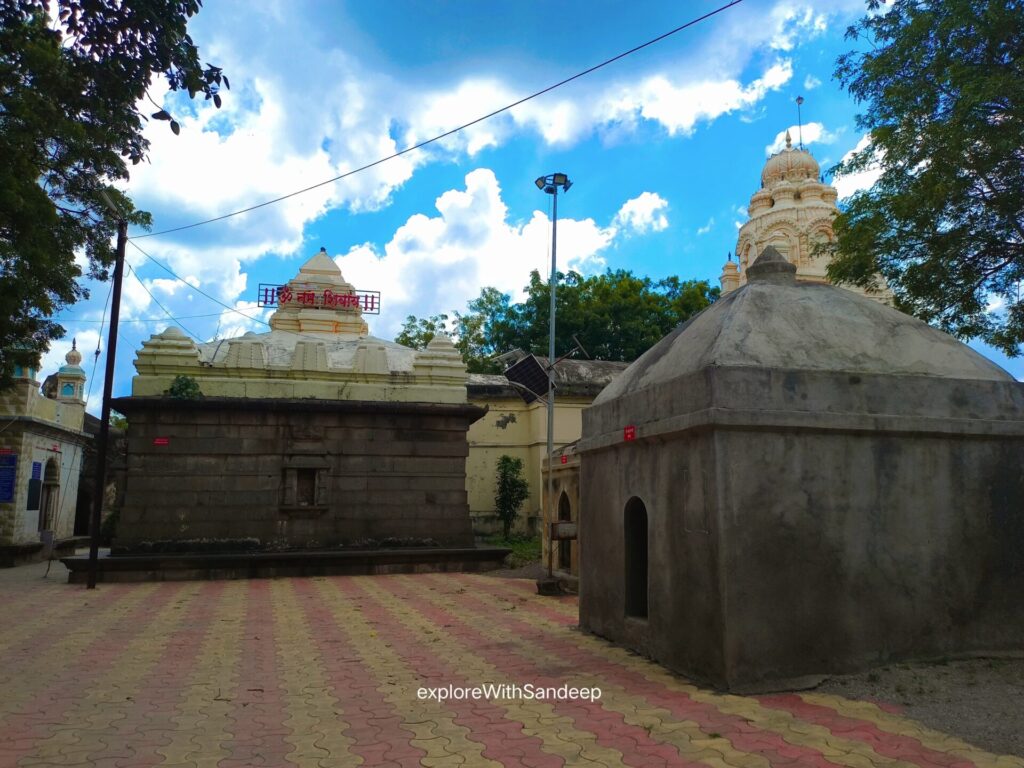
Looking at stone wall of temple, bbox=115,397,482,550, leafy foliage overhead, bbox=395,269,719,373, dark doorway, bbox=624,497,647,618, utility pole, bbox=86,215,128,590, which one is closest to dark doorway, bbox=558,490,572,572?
stone wall of temple, bbox=115,397,482,550

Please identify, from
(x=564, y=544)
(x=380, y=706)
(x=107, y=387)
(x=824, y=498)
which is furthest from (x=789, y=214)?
(x=380, y=706)

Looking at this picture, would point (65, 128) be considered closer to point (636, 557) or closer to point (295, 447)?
point (295, 447)

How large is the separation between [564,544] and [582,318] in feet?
59.3

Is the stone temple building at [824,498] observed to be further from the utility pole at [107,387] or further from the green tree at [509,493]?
the green tree at [509,493]

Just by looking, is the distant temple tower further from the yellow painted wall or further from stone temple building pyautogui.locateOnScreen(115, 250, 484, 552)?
stone temple building pyautogui.locateOnScreen(115, 250, 484, 552)

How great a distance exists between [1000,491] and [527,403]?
17.7 m

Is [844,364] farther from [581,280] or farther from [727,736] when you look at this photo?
[581,280]

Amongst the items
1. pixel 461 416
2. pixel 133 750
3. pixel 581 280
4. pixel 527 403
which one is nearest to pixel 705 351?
pixel 133 750

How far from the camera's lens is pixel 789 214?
3594 cm

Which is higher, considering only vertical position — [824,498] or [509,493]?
[509,493]

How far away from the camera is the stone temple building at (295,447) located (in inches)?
650

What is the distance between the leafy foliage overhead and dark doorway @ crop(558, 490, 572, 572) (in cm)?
1665

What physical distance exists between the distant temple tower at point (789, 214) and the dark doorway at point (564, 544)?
2312cm

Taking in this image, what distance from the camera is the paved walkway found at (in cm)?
468
